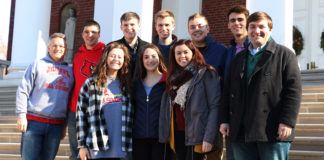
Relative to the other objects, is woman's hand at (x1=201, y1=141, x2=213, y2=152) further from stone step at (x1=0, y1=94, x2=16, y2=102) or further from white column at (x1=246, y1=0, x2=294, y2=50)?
stone step at (x1=0, y1=94, x2=16, y2=102)

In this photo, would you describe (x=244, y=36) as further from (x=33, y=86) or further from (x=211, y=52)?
(x=33, y=86)

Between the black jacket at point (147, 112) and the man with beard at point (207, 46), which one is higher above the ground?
the man with beard at point (207, 46)

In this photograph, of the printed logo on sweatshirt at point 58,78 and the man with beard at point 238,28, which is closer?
the man with beard at point 238,28

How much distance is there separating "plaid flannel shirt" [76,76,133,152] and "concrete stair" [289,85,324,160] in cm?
214

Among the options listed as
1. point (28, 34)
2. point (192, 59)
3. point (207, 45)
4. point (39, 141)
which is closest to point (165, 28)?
point (207, 45)

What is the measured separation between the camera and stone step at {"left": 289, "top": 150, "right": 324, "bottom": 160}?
4.77 metres

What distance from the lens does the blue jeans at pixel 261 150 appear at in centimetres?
334

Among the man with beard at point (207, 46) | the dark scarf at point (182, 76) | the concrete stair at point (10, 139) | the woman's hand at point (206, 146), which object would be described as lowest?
the concrete stair at point (10, 139)

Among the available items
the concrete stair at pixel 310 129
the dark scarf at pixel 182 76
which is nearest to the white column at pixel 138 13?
the concrete stair at pixel 310 129

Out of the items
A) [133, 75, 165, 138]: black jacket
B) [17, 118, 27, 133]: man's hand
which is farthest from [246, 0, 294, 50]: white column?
[17, 118, 27, 133]: man's hand

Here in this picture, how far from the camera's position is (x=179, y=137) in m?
3.91

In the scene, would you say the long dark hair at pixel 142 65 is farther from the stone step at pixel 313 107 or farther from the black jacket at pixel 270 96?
the stone step at pixel 313 107

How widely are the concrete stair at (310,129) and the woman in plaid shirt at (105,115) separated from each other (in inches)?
85.6

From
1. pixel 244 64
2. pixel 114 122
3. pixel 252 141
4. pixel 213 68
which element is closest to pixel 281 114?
pixel 252 141
